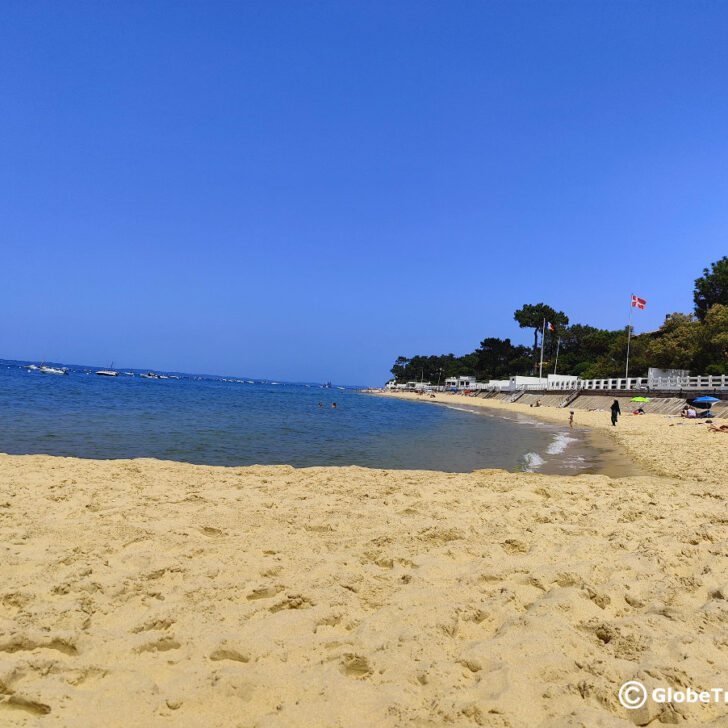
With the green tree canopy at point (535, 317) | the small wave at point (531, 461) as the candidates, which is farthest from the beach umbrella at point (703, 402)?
the green tree canopy at point (535, 317)

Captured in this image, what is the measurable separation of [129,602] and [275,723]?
1975 mm

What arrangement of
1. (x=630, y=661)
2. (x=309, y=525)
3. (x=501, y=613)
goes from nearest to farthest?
(x=630, y=661) < (x=501, y=613) < (x=309, y=525)

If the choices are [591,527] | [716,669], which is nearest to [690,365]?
[591,527]

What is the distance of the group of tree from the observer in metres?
46.2

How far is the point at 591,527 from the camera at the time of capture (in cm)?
587

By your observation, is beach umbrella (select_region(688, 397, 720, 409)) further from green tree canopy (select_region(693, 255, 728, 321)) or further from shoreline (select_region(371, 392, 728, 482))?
green tree canopy (select_region(693, 255, 728, 321))

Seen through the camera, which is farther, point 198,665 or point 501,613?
point 501,613

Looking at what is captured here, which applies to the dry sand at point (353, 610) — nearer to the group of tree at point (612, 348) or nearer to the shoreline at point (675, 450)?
the shoreline at point (675, 450)

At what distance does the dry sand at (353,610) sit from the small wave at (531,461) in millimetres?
6366

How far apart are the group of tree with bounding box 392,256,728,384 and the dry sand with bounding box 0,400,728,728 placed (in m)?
48.3

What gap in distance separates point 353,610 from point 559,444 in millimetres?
18690

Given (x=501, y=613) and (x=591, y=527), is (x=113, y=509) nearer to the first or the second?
(x=501, y=613)

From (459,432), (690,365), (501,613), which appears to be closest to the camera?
(501,613)

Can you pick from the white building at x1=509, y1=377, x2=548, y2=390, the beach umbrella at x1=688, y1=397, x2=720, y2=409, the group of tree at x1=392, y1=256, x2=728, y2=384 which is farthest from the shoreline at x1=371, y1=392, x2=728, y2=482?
the white building at x1=509, y1=377, x2=548, y2=390
